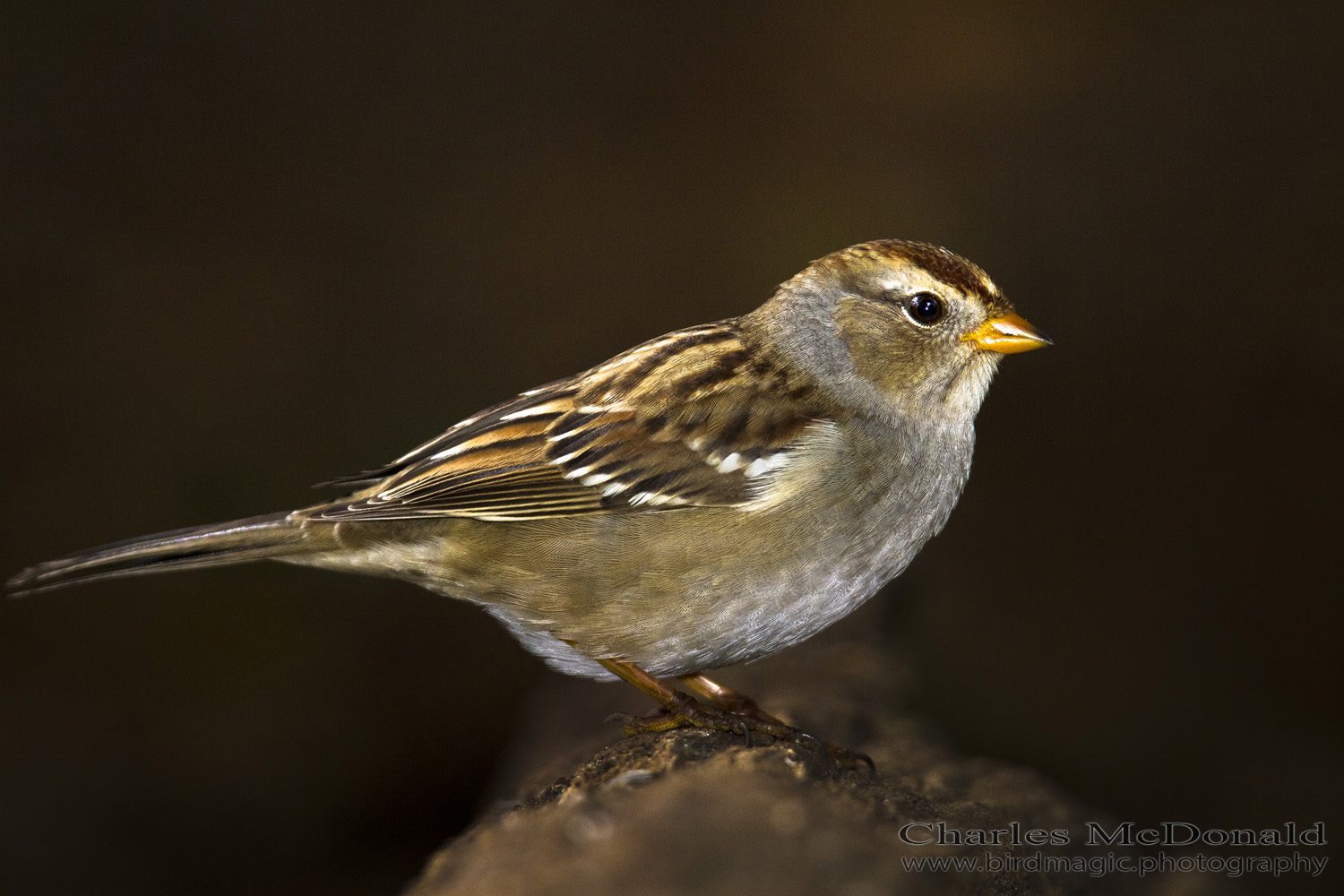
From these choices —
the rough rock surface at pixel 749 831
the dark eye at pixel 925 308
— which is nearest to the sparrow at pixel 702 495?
the dark eye at pixel 925 308

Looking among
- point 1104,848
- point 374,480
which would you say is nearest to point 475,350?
point 374,480

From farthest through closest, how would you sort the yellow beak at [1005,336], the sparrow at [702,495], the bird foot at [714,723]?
the yellow beak at [1005,336], the bird foot at [714,723], the sparrow at [702,495]

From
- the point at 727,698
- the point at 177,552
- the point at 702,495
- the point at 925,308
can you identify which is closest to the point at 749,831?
the point at 702,495

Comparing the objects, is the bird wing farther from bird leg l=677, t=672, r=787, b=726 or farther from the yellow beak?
bird leg l=677, t=672, r=787, b=726

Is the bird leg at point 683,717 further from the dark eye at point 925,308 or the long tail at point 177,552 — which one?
the dark eye at point 925,308

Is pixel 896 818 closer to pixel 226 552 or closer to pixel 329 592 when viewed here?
pixel 226 552

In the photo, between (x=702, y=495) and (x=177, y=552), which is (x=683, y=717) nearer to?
(x=702, y=495)
